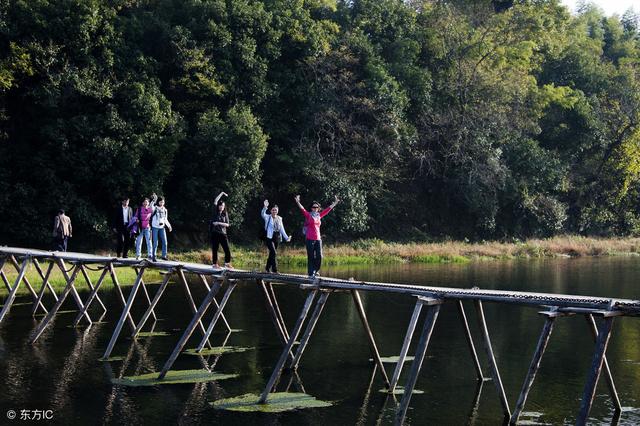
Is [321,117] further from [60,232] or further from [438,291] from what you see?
[438,291]

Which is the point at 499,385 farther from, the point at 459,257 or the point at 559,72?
the point at 559,72

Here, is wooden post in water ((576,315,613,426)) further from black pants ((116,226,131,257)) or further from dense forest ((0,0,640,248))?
dense forest ((0,0,640,248))

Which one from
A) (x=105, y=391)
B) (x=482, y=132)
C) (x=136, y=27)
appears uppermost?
(x=136, y=27)

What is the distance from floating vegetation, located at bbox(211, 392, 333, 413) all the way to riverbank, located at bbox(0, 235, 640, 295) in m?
21.6

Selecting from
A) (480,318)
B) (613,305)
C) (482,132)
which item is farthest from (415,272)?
(613,305)

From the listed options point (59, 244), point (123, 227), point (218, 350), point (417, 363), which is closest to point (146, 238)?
point (123, 227)

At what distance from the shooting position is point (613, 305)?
629 inches

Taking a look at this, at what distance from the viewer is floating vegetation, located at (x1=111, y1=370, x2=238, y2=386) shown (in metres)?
21.5

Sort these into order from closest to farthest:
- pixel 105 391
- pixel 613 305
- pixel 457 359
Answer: pixel 613 305
pixel 105 391
pixel 457 359

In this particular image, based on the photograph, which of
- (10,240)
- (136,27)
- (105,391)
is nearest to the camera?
(105,391)

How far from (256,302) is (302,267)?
486 inches

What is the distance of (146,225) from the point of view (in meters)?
29.5

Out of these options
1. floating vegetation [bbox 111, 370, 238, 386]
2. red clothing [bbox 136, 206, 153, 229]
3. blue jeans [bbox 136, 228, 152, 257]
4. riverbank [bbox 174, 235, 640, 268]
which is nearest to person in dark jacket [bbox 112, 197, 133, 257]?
blue jeans [bbox 136, 228, 152, 257]

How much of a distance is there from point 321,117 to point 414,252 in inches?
402
